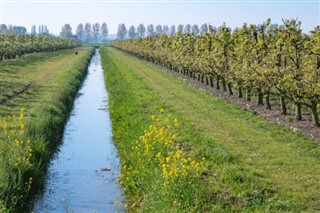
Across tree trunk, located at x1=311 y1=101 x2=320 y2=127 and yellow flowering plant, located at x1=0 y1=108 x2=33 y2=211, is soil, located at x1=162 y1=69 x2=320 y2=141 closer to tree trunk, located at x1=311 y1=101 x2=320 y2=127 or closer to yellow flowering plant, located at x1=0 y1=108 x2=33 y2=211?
tree trunk, located at x1=311 y1=101 x2=320 y2=127

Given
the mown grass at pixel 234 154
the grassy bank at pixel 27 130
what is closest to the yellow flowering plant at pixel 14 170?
the grassy bank at pixel 27 130

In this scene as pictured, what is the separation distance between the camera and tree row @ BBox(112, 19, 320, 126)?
21.1 m

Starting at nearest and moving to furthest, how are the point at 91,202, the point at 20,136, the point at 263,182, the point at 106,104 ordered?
the point at 263,182 < the point at 91,202 < the point at 20,136 < the point at 106,104

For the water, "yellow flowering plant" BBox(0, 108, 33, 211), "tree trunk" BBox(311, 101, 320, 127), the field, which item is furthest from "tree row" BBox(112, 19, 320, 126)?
"yellow flowering plant" BBox(0, 108, 33, 211)

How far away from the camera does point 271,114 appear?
24125 millimetres

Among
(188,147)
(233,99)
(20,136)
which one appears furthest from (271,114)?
(20,136)

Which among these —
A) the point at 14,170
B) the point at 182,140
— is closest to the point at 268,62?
the point at 182,140

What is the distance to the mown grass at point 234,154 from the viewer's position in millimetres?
11930

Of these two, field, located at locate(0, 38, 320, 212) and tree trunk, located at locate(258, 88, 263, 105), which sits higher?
tree trunk, located at locate(258, 88, 263, 105)

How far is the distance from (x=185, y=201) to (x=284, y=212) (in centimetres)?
241

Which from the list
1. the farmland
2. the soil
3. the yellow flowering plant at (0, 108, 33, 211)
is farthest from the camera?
the soil

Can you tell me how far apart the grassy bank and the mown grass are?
2.99 meters

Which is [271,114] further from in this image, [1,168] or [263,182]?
[1,168]

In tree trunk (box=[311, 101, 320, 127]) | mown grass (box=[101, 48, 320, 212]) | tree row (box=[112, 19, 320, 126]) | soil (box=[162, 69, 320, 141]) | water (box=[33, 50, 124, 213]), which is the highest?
tree row (box=[112, 19, 320, 126])
